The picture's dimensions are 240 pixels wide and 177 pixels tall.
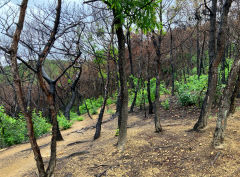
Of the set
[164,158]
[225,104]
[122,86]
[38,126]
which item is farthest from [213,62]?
[38,126]

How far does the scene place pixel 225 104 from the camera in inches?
126

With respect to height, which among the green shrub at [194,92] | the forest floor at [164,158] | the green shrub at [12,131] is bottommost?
the green shrub at [12,131]

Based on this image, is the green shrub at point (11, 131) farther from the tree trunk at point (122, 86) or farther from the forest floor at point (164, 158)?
the tree trunk at point (122, 86)

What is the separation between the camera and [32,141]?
281 centimetres

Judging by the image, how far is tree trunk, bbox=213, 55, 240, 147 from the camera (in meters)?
3.19

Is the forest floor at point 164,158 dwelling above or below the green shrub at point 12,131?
above

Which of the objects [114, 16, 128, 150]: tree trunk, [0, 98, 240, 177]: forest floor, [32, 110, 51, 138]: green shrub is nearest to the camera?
[0, 98, 240, 177]: forest floor

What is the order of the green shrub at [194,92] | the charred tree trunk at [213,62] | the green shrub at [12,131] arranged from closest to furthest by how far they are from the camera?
1. the charred tree trunk at [213,62]
2. the green shrub at [194,92]
3. the green shrub at [12,131]

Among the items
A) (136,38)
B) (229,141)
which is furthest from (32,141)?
(136,38)

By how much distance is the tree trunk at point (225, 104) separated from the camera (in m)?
3.19

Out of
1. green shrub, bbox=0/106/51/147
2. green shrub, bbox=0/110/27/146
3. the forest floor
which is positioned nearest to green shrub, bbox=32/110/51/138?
green shrub, bbox=0/106/51/147

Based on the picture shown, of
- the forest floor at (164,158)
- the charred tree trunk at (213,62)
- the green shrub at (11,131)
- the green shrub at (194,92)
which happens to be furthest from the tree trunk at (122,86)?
the green shrub at (11,131)

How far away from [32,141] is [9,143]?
27.1 feet

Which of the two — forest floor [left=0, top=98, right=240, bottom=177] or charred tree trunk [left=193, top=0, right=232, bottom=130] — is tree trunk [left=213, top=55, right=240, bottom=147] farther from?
charred tree trunk [left=193, top=0, right=232, bottom=130]
